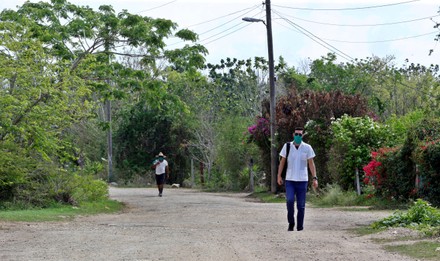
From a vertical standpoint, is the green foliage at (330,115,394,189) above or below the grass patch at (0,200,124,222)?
above

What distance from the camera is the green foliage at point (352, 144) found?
89.0 ft

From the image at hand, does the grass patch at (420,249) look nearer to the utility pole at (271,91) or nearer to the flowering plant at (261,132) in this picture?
the utility pole at (271,91)

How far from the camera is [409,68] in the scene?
57.5 m

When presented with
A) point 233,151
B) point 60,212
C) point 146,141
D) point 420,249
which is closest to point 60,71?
point 60,212

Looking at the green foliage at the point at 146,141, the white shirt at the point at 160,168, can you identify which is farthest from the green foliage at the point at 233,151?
the white shirt at the point at 160,168

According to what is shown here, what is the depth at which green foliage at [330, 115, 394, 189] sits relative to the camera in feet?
89.0

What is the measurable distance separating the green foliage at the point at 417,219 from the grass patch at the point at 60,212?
9158mm

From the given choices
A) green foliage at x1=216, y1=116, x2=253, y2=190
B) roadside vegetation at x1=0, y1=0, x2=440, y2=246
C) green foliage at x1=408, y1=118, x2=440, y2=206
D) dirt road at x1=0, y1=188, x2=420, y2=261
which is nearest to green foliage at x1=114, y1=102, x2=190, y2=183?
green foliage at x1=216, y1=116, x2=253, y2=190

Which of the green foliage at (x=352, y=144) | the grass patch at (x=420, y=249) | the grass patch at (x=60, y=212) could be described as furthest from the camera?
the green foliage at (x=352, y=144)

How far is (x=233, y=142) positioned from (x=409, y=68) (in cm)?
2038

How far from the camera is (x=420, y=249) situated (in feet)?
38.0

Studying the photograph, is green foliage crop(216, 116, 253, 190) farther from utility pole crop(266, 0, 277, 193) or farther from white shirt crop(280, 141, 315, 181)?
white shirt crop(280, 141, 315, 181)

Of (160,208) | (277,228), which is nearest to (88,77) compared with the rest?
(160,208)

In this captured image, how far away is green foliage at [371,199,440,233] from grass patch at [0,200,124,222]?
9158 mm
